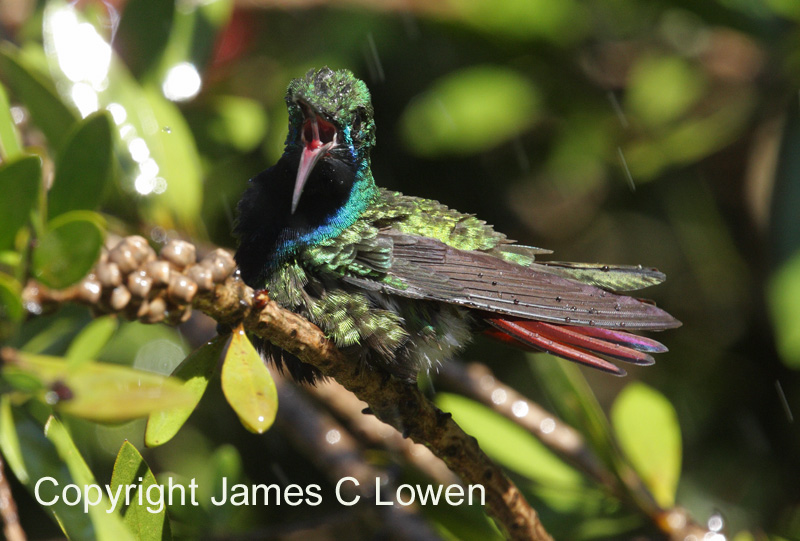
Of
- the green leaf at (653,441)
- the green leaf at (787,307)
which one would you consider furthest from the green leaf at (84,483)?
the green leaf at (787,307)

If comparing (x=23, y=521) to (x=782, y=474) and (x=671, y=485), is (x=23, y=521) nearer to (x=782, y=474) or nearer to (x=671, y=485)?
(x=671, y=485)

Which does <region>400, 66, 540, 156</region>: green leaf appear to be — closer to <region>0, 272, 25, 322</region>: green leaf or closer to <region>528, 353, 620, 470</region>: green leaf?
<region>528, 353, 620, 470</region>: green leaf

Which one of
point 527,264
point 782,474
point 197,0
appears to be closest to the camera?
point 527,264

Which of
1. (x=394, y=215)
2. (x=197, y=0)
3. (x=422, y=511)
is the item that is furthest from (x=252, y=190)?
(x=422, y=511)

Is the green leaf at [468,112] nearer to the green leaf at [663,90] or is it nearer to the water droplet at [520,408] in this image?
the green leaf at [663,90]

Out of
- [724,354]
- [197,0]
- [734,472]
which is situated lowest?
[734,472]

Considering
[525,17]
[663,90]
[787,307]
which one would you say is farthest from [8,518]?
[663,90]

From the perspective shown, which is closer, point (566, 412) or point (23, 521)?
point (566, 412)
